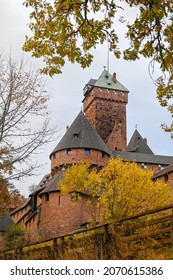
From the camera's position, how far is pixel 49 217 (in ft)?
133

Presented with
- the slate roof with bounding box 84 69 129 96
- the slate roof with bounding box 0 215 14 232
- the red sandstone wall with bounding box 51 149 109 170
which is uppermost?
the slate roof with bounding box 84 69 129 96

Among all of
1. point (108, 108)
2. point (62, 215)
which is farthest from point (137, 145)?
point (62, 215)

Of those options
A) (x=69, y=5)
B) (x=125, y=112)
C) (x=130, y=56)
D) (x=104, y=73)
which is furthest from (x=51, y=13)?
(x=104, y=73)

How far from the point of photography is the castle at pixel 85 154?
3984 cm

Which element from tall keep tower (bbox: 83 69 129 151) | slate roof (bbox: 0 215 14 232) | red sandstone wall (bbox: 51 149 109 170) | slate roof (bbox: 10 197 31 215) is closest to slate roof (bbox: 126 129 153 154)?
tall keep tower (bbox: 83 69 129 151)

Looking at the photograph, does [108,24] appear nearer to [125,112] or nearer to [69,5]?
[69,5]

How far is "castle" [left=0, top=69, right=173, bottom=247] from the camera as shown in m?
39.8

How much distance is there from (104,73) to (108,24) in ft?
223

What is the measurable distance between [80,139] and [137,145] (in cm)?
2121

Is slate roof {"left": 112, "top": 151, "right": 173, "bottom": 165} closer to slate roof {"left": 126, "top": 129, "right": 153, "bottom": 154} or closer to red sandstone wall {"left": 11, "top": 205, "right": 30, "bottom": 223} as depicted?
slate roof {"left": 126, "top": 129, "right": 153, "bottom": 154}

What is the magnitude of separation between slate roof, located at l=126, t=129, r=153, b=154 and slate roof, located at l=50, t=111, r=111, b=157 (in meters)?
17.4

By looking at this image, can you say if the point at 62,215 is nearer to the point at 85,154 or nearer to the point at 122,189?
the point at 85,154

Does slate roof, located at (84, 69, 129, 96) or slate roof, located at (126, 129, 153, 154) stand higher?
slate roof, located at (84, 69, 129, 96)

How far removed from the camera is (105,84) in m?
73.1
